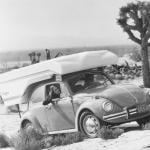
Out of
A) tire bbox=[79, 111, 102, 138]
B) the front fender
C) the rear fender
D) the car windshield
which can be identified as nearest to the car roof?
the car windshield

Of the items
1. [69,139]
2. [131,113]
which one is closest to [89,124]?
[69,139]

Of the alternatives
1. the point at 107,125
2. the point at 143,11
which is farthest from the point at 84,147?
the point at 143,11

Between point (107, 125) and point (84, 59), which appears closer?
point (107, 125)

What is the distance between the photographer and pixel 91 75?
1095 cm

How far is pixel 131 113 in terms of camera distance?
970 cm

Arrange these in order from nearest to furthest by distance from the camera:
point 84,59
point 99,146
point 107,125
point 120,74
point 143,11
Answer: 1. point 99,146
2. point 107,125
3. point 84,59
4. point 143,11
5. point 120,74

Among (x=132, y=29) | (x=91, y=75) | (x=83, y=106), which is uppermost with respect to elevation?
(x=132, y=29)

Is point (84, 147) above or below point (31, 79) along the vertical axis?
below

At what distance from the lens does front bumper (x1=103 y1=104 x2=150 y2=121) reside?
956cm

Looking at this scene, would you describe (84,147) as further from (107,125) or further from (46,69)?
(46,69)

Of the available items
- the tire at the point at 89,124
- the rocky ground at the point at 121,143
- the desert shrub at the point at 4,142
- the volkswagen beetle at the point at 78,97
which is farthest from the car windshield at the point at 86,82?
the desert shrub at the point at 4,142

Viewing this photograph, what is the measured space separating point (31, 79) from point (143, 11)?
55.2 ft

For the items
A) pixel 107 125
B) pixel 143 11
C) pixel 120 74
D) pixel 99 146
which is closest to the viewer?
pixel 99 146

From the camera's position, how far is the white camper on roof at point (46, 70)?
35.0ft
